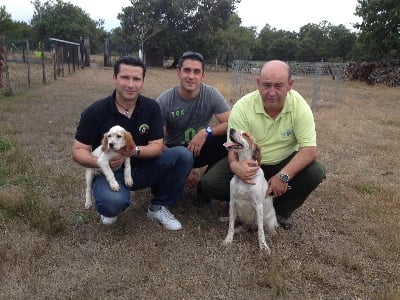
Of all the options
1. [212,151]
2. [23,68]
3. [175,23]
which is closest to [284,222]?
[212,151]

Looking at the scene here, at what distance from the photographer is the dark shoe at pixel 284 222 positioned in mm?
4124

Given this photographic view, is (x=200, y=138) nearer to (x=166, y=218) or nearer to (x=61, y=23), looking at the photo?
(x=166, y=218)

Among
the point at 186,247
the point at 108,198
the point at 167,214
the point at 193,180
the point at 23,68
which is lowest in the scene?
the point at 186,247

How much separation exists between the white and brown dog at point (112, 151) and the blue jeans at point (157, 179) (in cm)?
7

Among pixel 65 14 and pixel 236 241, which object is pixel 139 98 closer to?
pixel 236 241

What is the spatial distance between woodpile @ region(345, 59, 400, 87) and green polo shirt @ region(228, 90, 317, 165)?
2119cm

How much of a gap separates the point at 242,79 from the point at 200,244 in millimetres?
10026

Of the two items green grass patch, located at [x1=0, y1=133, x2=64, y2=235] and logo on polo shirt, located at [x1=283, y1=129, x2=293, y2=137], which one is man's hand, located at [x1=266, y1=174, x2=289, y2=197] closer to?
logo on polo shirt, located at [x1=283, y1=129, x2=293, y2=137]

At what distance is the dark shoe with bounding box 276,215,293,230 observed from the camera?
162 inches

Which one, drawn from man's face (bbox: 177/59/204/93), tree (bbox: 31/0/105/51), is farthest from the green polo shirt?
tree (bbox: 31/0/105/51)

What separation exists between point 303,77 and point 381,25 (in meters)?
14.6

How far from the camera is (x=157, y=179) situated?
404 cm

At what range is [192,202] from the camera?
4.68 meters

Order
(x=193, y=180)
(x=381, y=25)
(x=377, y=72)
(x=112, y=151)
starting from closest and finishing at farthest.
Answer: (x=112, y=151), (x=193, y=180), (x=377, y=72), (x=381, y=25)
